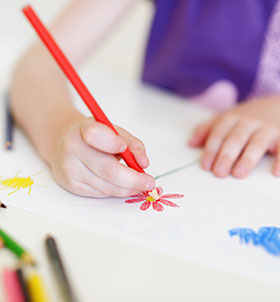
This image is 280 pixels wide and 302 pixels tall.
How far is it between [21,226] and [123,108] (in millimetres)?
283

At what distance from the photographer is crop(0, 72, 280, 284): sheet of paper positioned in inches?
11.4

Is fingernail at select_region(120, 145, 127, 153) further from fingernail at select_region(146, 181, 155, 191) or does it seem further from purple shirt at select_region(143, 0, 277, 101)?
purple shirt at select_region(143, 0, 277, 101)

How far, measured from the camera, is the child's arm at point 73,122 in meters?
0.32

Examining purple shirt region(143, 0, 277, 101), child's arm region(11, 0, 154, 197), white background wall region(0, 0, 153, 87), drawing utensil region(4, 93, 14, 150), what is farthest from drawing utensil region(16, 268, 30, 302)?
white background wall region(0, 0, 153, 87)

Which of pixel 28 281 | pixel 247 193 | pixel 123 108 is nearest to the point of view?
pixel 28 281

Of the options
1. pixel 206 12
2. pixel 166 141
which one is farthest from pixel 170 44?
pixel 166 141

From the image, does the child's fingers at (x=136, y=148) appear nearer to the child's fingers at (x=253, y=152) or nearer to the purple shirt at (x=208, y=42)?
the child's fingers at (x=253, y=152)

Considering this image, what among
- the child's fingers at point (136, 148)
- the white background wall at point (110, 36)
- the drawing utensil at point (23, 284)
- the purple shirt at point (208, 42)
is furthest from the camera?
the white background wall at point (110, 36)

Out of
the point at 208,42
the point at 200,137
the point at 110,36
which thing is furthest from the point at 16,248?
the point at 110,36

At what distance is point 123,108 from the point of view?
0.55 meters

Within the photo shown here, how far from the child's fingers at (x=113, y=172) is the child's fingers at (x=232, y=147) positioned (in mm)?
99

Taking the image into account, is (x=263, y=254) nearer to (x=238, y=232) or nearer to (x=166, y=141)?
(x=238, y=232)

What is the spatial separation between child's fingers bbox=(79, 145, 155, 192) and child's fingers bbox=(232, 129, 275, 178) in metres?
0.11

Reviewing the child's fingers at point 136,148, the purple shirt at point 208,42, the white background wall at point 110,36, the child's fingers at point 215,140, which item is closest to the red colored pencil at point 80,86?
the child's fingers at point 136,148
